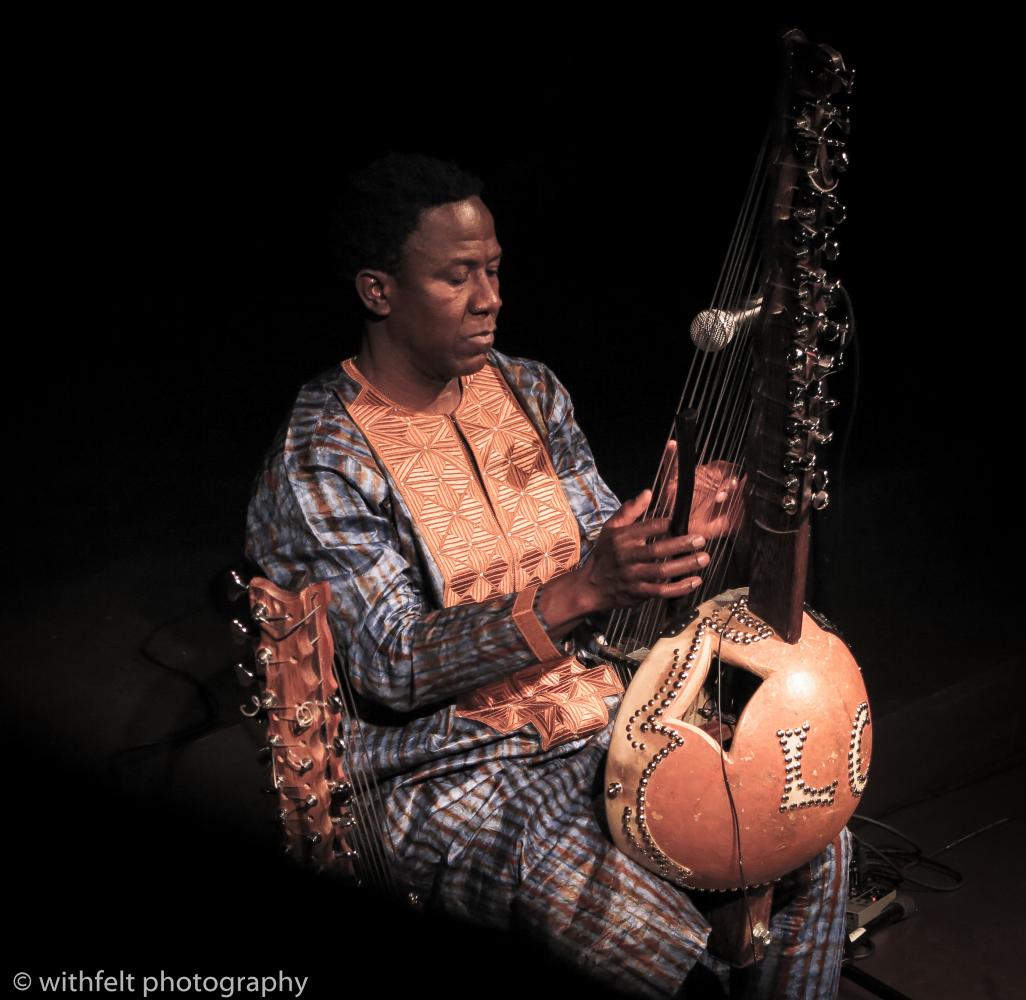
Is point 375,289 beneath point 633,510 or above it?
above

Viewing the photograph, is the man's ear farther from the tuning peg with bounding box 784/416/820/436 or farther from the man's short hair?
the tuning peg with bounding box 784/416/820/436

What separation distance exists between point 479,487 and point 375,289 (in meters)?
0.34

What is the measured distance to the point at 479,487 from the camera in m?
2.04

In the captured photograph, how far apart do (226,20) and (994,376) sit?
2423 millimetres

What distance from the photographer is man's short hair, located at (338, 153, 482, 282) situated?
74.0 inches

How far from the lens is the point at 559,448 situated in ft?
7.22

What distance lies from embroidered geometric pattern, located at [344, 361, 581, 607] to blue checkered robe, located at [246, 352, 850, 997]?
3cm

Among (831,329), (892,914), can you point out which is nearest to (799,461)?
(831,329)

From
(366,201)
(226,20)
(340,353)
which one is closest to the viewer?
(366,201)

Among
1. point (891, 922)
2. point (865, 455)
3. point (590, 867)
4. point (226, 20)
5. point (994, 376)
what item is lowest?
point (891, 922)

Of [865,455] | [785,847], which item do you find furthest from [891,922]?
[865,455]

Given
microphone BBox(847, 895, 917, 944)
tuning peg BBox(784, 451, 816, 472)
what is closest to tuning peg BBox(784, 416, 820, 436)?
tuning peg BBox(784, 451, 816, 472)

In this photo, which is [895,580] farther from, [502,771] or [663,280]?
[502,771]

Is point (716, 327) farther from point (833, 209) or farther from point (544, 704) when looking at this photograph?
point (544, 704)
